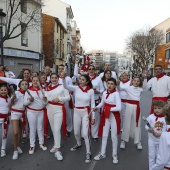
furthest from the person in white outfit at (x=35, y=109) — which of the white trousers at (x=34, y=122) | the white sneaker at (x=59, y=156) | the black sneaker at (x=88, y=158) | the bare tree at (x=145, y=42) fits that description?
the bare tree at (x=145, y=42)

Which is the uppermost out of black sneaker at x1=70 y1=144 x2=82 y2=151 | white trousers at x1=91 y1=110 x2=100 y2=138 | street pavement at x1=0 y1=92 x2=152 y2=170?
white trousers at x1=91 y1=110 x2=100 y2=138

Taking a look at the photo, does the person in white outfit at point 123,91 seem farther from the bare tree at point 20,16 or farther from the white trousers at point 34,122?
the bare tree at point 20,16

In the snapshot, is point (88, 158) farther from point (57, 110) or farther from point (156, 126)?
point (156, 126)

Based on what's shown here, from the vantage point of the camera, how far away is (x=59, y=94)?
4.80 meters

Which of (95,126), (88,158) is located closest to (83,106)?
(88,158)

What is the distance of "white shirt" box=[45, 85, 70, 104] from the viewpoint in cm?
478

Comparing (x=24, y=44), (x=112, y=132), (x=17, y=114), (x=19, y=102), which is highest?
(x=24, y=44)

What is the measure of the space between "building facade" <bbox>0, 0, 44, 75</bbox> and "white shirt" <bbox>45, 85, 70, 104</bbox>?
13113 mm

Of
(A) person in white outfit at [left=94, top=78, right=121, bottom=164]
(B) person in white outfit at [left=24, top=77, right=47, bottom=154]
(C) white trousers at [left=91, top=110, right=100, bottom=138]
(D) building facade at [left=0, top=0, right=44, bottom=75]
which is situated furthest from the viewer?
(D) building facade at [left=0, top=0, right=44, bottom=75]

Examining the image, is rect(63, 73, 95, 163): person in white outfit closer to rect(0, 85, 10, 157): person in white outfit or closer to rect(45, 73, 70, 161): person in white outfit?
rect(45, 73, 70, 161): person in white outfit

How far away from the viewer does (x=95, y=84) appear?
6.14m

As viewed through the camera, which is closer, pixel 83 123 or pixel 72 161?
pixel 72 161

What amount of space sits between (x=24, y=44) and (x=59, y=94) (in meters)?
17.0

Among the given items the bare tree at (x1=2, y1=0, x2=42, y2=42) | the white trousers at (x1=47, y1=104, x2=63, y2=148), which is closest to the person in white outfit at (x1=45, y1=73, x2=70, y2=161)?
the white trousers at (x1=47, y1=104, x2=63, y2=148)
